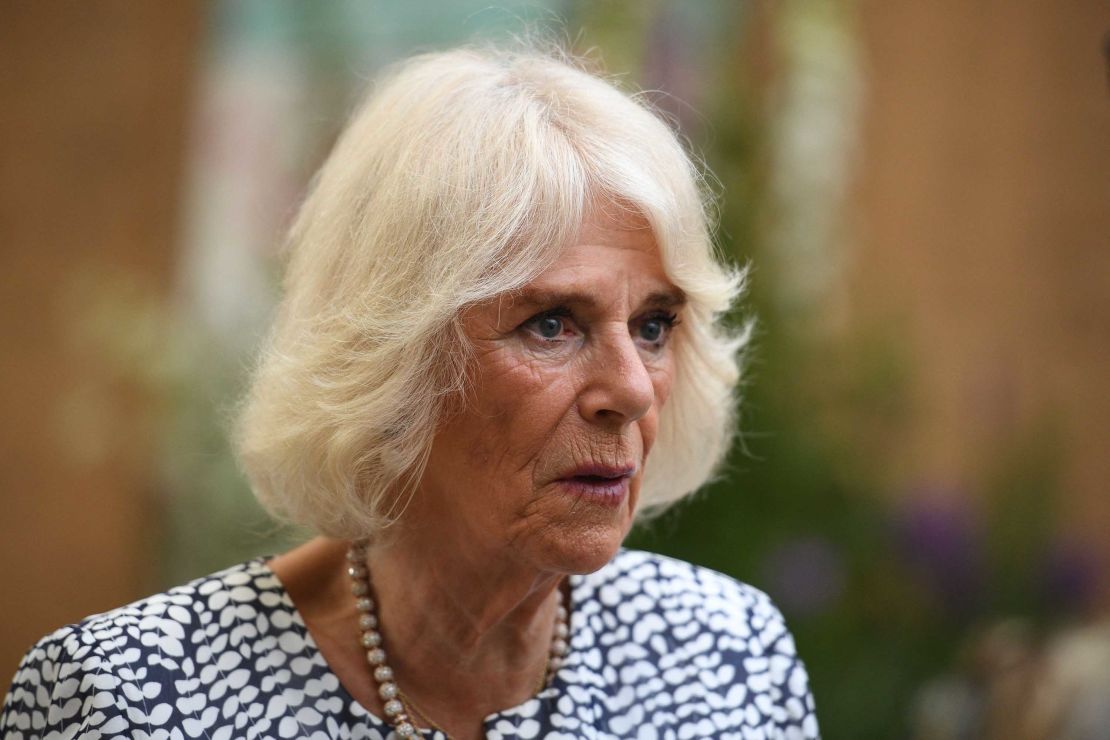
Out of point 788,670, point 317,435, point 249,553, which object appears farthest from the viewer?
point 249,553

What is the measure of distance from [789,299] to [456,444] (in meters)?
1.70

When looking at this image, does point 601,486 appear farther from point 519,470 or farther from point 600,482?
point 519,470

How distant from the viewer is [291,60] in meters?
3.87

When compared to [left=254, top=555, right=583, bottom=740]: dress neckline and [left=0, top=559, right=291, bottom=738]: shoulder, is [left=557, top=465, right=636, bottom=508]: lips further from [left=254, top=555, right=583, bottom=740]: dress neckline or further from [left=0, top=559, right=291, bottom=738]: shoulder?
[left=0, top=559, right=291, bottom=738]: shoulder

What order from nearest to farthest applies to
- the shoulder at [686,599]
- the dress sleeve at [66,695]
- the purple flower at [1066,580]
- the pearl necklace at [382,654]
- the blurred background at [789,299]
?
1. the dress sleeve at [66,695]
2. the pearl necklace at [382,654]
3. the shoulder at [686,599]
4. the blurred background at [789,299]
5. the purple flower at [1066,580]

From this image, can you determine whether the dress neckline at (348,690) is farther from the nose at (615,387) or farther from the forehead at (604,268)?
the forehead at (604,268)

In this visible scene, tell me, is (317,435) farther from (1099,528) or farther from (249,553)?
(1099,528)

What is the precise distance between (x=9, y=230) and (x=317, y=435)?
250 centimetres

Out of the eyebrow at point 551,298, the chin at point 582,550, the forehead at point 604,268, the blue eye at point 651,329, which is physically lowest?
the chin at point 582,550

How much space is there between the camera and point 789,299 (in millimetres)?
3168

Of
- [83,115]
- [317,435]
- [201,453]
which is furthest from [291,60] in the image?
[317,435]

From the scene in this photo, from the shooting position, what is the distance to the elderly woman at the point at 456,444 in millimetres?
1604

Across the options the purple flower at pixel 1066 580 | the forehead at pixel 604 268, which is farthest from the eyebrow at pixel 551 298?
the purple flower at pixel 1066 580

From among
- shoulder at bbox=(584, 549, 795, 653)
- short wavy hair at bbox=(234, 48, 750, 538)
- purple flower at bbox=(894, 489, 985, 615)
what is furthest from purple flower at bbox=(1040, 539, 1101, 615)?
short wavy hair at bbox=(234, 48, 750, 538)
